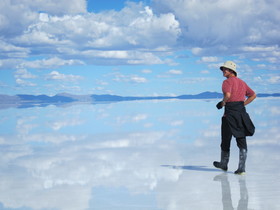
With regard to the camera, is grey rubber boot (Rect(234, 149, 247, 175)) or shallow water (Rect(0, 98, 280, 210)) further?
grey rubber boot (Rect(234, 149, 247, 175))

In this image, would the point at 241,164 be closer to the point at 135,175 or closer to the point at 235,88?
the point at 235,88

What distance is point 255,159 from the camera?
8703 mm

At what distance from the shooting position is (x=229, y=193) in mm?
5832

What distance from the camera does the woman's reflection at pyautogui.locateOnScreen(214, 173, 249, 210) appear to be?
5164mm

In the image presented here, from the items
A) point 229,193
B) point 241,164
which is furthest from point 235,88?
point 229,193

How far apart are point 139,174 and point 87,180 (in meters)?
0.91

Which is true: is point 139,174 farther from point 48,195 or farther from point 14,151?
point 14,151

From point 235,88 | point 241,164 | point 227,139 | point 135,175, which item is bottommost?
point 135,175

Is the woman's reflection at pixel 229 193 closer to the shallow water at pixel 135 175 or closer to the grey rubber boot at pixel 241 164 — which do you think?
the shallow water at pixel 135 175

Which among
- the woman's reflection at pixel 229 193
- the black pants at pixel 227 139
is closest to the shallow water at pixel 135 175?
the woman's reflection at pixel 229 193

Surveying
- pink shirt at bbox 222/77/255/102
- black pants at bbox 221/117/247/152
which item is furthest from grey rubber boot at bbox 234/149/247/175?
pink shirt at bbox 222/77/255/102

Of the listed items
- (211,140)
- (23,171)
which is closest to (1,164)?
(23,171)

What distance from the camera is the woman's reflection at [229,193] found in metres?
5.16

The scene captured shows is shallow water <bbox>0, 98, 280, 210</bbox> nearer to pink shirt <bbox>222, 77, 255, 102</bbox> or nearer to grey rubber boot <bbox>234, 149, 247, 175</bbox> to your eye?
grey rubber boot <bbox>234, 149, 247, 175</bbox>
